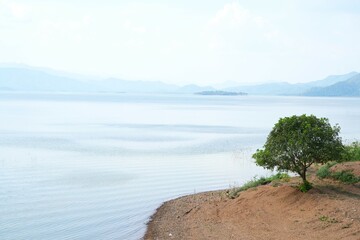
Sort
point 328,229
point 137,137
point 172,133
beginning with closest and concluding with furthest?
point 328,229
point 137,137
point 172,133

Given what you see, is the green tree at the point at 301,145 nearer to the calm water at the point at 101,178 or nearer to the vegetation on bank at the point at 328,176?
the vegetation on bank at the point at 328,176

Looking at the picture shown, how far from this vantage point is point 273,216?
55.2 ft

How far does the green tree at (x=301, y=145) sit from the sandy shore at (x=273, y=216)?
42.3 inches

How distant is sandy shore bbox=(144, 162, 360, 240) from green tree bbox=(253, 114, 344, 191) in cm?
107

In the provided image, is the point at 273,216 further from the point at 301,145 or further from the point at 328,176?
the point at 328,176

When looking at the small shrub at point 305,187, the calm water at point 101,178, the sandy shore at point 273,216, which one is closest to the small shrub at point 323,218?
the sandy shore at point 273,216

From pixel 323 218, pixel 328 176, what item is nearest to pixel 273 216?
pixel 323 218

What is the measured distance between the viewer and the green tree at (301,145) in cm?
1759

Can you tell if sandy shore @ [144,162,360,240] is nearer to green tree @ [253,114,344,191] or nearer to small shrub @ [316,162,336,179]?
small shrub @ [316,162,336,179]

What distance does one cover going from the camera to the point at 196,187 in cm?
2711

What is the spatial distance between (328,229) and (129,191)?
1353cm

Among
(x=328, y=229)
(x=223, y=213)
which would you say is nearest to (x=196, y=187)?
(x=223, y=213)

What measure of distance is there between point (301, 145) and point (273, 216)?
2812 millimetres

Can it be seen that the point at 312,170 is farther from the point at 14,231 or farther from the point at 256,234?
the point at 14,231
